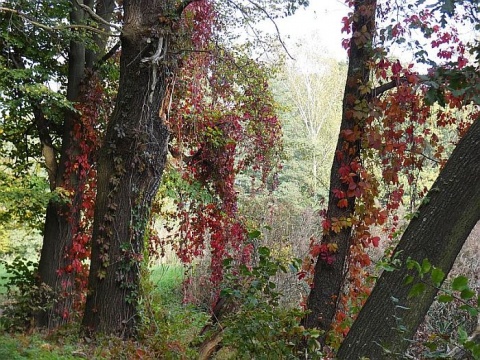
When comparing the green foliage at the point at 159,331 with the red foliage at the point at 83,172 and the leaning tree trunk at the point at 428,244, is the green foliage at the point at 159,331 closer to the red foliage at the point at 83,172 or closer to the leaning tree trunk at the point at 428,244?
the red foliage at the point at 83,172

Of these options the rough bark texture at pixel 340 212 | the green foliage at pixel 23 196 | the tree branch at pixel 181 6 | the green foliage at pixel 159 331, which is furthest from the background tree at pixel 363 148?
the green foliage at pixel 23 196

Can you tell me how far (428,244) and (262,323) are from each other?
1311 mm

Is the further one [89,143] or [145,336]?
[89,143]

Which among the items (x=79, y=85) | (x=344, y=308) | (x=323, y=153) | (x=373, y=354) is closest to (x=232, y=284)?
(x=373, y=354)

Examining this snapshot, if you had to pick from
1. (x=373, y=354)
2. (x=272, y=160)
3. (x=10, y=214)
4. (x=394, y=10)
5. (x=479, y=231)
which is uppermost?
(x=394, y=10)

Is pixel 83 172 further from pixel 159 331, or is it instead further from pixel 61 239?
pixel 159 331

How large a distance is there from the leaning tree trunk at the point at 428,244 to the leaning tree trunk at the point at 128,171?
4057 mm

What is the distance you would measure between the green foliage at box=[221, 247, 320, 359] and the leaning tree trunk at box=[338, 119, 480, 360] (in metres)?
0.42

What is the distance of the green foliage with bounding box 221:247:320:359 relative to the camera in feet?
12.3

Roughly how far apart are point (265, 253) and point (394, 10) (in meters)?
3.33

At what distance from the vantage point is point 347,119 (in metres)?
5.49

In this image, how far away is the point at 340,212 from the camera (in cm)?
555

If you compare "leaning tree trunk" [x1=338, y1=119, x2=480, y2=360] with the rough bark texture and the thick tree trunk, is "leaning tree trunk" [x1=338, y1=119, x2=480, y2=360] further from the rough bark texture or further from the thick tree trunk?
the thick tree trunk

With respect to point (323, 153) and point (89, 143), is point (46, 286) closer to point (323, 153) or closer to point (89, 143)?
point (89, 143)
